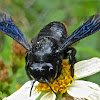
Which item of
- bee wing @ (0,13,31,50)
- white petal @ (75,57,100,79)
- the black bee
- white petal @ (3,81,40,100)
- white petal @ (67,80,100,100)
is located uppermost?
bee wing @ (0,13,31,50)

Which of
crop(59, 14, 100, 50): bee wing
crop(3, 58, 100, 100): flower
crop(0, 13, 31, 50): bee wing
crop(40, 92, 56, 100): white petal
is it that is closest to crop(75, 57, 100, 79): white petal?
crop(3, 58, 100, 100): flower

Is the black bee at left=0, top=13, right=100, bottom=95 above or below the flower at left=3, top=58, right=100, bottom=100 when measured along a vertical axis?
above

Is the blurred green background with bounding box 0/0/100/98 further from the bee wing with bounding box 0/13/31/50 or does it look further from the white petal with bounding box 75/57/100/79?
the bee wing with bounding box 0/13/31/50

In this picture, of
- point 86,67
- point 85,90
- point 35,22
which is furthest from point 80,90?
point 35,22

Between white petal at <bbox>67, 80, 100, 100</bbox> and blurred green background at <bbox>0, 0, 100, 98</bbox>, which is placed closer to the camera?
white petal at <bbox>67, 80, 100, 100</bbox>

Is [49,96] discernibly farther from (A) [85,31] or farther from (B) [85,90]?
(A) [85,31]

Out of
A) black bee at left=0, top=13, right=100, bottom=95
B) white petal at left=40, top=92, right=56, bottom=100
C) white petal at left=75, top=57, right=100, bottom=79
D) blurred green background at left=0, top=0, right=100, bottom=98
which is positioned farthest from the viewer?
blurred green background at left=0, top=0, right=100, bottom=98

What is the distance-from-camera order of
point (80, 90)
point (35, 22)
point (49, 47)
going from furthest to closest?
point (35, 22) → point (80, 90) → point (49, 47)
